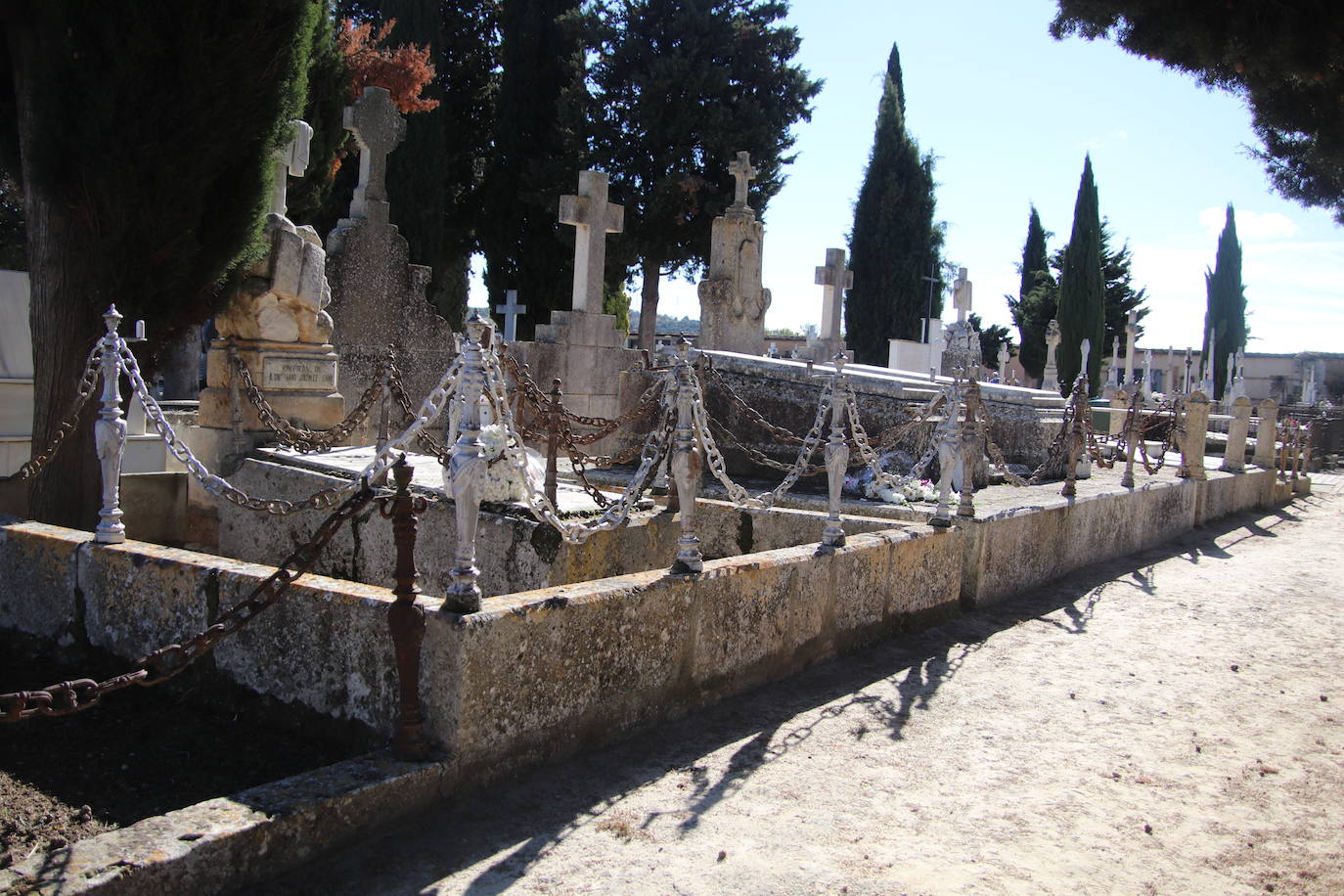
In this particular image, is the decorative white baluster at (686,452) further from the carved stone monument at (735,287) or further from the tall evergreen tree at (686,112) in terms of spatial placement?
the tall evergreen tree at (686,112)

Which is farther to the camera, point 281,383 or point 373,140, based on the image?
point 373,140

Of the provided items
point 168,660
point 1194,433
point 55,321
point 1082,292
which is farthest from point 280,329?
point 1082,292

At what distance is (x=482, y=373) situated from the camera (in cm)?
372

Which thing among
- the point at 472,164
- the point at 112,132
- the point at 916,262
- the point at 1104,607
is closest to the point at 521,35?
the point at 472,164

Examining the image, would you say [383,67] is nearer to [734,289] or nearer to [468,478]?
[734,289]

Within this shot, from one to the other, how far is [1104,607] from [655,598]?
4.47 m

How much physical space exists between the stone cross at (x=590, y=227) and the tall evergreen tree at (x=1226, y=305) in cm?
4357

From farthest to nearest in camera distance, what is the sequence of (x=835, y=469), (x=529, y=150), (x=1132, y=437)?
(x=529, y=150)
(x=1132, y=437)
(x=835, y=469)

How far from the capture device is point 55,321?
6688 millimetres

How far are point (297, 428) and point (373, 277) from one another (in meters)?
3.42

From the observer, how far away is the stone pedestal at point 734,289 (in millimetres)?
14406

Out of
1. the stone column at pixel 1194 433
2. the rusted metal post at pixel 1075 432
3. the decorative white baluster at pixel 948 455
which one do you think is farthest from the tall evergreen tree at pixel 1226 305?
the decorative white baluster at pixel 948 455

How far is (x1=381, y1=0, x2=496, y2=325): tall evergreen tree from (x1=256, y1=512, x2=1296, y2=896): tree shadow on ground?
1701cm

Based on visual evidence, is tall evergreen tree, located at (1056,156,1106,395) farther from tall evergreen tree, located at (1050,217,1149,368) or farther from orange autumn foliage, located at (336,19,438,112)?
orange autumn foliage, located at (336,19,438,112)
